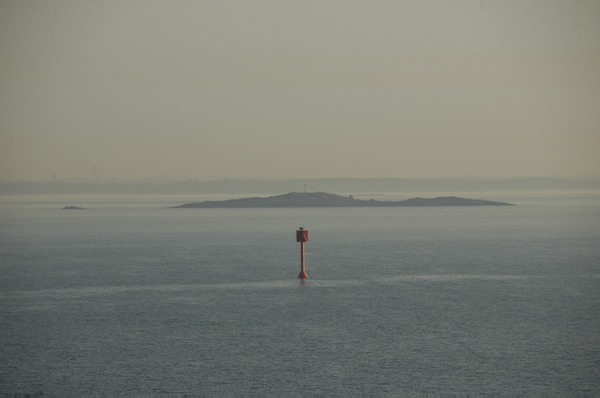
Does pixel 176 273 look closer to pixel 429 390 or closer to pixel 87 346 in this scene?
pixel 87 346

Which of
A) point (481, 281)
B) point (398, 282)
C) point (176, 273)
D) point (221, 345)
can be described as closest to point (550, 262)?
point (481, 281)

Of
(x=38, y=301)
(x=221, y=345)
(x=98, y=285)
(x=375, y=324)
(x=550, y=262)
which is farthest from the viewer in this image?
(x=550, y=262)

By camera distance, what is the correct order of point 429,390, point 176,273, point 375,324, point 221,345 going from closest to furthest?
point 429,390
point 221,345
point 375,324
point 176,273

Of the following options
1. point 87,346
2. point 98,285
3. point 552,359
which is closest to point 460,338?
point 552,359

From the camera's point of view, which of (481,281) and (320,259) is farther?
(320,259)

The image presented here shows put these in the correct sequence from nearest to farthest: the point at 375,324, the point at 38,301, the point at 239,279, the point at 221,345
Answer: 1. the point at 221,345
2. the point at 375,324
3. the point at 38,301
4. the point at 239,279

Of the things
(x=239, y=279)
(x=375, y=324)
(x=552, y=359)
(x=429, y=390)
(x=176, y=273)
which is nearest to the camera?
(x=429, y=390)

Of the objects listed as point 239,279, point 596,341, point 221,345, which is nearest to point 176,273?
point 239,279

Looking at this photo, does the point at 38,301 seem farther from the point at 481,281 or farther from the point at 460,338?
the point at 481,281

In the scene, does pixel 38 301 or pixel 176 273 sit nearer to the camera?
pixel 38 301
